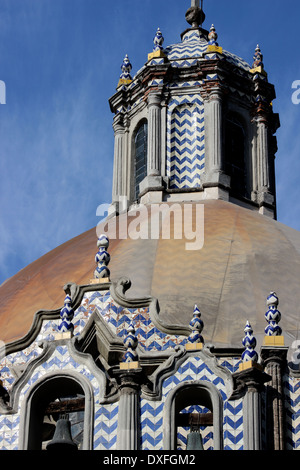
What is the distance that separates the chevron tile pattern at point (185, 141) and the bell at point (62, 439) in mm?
16778

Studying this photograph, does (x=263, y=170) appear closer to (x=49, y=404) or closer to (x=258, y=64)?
(x=258, y=64)

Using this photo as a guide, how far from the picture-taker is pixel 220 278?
36.1 m

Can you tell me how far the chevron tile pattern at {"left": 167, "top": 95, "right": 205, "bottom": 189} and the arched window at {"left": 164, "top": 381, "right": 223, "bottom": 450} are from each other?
1416cm

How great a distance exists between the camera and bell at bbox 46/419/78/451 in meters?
27.8

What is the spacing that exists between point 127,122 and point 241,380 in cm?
1969

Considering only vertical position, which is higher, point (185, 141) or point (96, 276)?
point (185, 141)

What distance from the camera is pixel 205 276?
36.2 m

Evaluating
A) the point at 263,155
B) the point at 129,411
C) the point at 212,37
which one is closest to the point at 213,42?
the point at 212,37

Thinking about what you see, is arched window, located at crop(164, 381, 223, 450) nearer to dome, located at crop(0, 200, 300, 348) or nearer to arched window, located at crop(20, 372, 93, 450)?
arched window, located at crop(20, 372, 93, 450)

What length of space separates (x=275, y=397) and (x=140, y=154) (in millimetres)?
17178

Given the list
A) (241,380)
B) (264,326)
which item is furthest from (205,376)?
(264,326)

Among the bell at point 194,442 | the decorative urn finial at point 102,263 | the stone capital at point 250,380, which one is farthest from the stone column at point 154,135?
the bell at point 194,442

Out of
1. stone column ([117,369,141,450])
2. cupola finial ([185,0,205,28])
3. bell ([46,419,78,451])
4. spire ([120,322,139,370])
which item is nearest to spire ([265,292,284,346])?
spire ([120,322,139,370])
